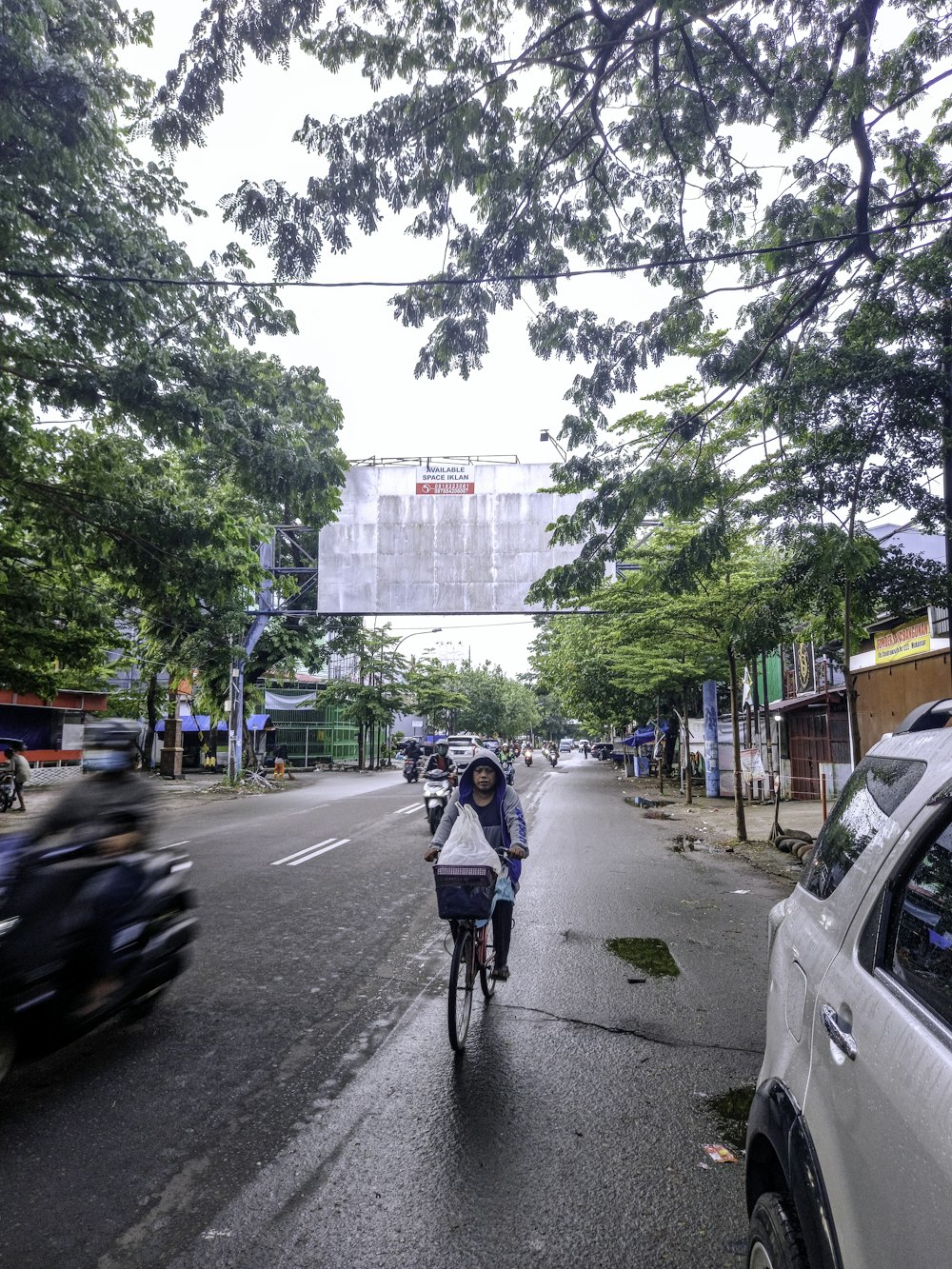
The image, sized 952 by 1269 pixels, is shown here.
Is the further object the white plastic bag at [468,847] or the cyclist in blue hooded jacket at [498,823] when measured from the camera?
the cyclist in blue hooded jacket at [498,823]

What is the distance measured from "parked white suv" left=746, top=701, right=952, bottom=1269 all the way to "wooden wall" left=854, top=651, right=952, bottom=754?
43.5 ft

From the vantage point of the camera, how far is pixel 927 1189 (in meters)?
1.28

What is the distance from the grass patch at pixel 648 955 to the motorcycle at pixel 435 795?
6.15 m

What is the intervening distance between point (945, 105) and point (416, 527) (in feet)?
56.2

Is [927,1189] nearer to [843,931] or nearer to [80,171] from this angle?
[843,931]

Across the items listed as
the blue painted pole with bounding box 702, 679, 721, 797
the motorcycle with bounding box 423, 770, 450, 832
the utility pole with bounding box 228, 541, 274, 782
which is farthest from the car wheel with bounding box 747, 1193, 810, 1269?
the utility pole with bounding box 228, 541, 274, 782

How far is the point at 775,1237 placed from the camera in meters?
1.88

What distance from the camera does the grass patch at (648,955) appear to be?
6.30 meters

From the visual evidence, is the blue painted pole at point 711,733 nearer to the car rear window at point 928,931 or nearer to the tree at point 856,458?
the tree at point 856,458

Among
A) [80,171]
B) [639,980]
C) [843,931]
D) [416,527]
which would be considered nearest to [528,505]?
[416,527]

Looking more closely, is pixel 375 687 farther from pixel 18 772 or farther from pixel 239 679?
pixel 18 772

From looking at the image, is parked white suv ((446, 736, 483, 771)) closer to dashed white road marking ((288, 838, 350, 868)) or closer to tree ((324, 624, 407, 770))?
tree ((324, 624, 407, 770))

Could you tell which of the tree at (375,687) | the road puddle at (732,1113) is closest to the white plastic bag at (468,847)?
the road puddle at (732,1113)

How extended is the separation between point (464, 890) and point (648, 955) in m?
2.83
